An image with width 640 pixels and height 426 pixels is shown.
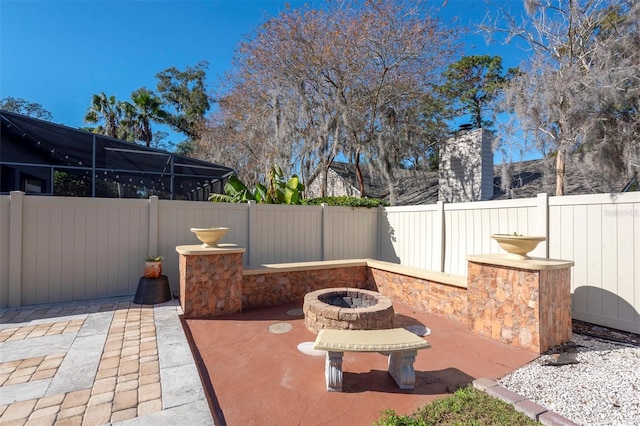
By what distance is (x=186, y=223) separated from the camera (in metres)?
5.83

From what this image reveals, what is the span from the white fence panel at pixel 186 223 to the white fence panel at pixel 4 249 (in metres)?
1.99

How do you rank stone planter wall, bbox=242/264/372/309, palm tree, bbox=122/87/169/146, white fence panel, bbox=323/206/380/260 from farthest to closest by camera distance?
palm tree, bbox=122/87/169/146, white fence panel, bbox=323/206/380/260, stone planter wall, bbox=242/264/372/309

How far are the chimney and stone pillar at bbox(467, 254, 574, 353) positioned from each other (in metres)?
4.43

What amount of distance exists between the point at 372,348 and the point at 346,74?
777cm

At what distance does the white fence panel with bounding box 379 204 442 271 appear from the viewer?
20.4 ft

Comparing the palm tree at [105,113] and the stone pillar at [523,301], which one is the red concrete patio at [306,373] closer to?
the stone pillar at [523,301]

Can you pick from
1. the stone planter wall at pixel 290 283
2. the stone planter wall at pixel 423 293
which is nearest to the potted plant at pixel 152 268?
the stone planter wall at pixel 290 283

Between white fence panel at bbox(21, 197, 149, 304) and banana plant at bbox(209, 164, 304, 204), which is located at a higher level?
banana plant at bbox(209, 164, 304, 204)

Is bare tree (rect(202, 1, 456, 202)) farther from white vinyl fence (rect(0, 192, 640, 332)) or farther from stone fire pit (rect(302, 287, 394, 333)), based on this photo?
stone fire pit (rect(302, 287, 394, 333))

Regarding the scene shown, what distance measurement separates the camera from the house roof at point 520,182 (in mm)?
6785

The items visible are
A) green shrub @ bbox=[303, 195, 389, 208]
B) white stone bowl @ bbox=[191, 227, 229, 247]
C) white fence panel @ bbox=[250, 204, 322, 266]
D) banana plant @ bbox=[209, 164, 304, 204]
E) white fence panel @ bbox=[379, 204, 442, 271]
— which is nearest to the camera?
white stone bowl @ bbox=[191, 227, 229, 247]

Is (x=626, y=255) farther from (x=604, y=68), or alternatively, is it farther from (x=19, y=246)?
(x=19, y=246)

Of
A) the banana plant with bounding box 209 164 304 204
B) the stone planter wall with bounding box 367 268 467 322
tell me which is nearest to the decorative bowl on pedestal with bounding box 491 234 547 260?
the stone planter wall with bounding box 367 268 467 322

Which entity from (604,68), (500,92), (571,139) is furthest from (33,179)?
(604,68)
